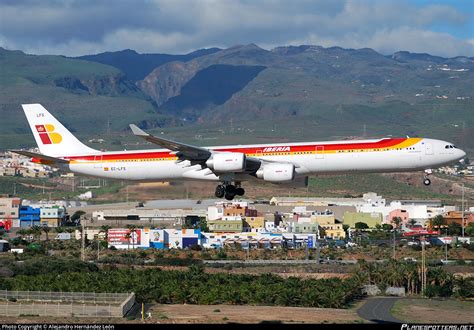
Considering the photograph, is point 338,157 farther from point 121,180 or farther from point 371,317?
point 121,180

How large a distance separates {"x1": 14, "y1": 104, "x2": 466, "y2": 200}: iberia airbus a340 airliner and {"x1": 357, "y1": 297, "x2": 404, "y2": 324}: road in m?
10.9

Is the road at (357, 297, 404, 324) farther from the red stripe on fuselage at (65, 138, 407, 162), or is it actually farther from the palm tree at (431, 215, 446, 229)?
the palm tree at (431, 215, 446, 229)

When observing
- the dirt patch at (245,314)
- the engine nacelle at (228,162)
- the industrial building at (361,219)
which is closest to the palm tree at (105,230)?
the industrial building at (361,219)

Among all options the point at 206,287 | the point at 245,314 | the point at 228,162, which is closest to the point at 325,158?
the point at 228,162

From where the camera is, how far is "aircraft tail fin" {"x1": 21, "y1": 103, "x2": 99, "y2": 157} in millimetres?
92188

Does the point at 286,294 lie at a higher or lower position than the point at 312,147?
lower

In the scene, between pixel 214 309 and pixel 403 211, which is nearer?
pixel 214 309

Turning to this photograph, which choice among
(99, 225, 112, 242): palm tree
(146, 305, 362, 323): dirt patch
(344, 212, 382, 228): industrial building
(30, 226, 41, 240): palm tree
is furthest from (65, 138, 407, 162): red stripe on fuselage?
(344, 212, 382, 228): industrial building

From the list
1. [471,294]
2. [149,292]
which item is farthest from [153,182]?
[471,294]

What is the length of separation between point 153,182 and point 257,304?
1483 centimetres

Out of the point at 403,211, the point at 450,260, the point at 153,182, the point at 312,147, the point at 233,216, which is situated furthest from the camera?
the point at 403,211

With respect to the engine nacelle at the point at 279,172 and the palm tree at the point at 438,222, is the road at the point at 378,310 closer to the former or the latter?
the engine nacelle at the point at 279,172

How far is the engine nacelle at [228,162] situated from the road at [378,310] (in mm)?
14573

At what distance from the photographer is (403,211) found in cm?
17450
